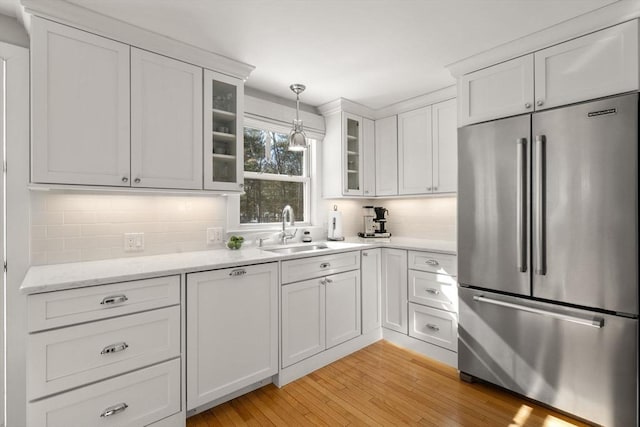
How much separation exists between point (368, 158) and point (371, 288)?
1.46 m

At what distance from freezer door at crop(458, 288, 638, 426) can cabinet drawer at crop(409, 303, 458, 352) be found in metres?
0.17

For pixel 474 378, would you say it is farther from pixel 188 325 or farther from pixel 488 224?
pixel 188 325

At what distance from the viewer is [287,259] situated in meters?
2.38

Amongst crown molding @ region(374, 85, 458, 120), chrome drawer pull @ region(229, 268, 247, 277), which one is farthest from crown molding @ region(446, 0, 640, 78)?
chrome drawer pull @ region(229, 268, 247, 277)

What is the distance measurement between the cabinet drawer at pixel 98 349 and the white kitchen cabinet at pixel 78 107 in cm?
84

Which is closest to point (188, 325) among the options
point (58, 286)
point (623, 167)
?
point (58, 286)

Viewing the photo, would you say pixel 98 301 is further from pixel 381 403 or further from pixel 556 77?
pixel 556 77

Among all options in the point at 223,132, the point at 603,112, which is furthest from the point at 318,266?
the point at 603,112

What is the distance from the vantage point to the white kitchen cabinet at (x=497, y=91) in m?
2.13

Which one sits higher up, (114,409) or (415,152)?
(415,152)

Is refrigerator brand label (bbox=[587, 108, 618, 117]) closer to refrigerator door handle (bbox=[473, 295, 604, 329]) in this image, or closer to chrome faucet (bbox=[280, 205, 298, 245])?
refrigerator door handle (bbox=[473, 295, 604, 329])

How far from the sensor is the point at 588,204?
6.07 ft

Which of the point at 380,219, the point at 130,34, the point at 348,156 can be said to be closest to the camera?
the point at 130,34

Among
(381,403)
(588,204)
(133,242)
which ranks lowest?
(381,403)
